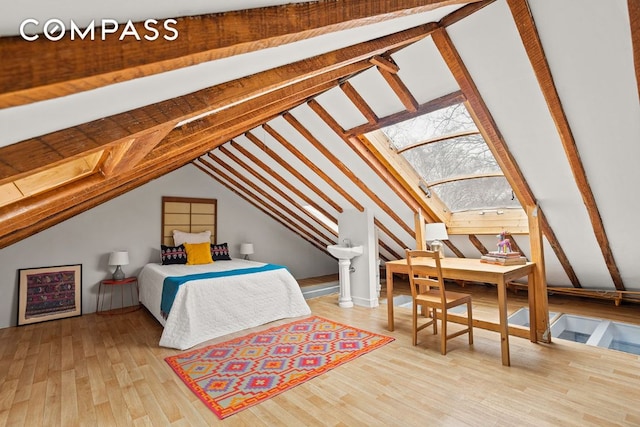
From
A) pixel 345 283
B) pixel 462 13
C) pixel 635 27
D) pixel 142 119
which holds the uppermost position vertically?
pixel 462 13

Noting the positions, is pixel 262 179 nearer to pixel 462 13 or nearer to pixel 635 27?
pixel 462 13

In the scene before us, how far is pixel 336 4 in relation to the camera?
0.84m

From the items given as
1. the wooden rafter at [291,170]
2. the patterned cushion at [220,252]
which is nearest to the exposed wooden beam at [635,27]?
the wooden rafter at [291,170]

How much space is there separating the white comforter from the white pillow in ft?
2.51

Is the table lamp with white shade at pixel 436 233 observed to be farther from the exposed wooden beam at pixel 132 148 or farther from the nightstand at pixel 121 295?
the nightstand at pixel 121 295

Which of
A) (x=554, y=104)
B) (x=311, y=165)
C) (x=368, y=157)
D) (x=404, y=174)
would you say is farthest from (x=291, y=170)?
(x=554, y=104)

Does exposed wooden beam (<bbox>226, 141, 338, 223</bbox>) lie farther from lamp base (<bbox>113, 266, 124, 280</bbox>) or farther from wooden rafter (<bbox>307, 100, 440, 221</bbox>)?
lamp base (<bbox>113, 266, 124, 280</bbox>)

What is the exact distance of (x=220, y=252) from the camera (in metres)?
5.17

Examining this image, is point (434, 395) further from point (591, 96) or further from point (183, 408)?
point (591, 96)

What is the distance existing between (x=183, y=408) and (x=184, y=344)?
3.55 feet

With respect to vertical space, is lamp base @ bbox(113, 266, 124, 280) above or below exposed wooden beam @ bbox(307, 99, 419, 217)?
below

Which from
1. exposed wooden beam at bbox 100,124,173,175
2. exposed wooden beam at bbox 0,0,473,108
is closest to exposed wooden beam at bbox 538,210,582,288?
exposed wooden beam at bbox 0,0,473,108

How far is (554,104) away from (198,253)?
4.64 meters

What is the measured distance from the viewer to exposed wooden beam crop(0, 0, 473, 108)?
44 cm
